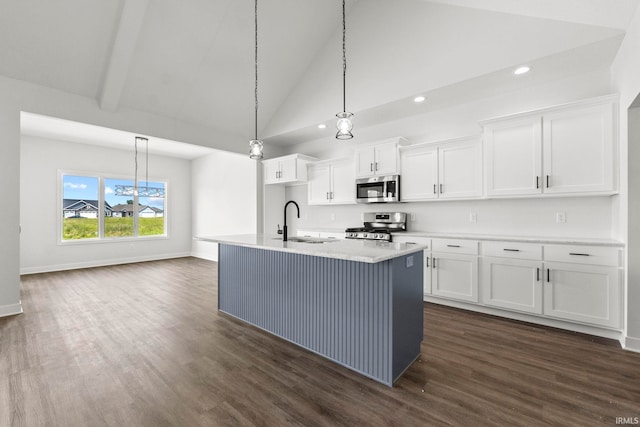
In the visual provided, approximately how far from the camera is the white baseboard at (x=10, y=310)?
3.34 meters

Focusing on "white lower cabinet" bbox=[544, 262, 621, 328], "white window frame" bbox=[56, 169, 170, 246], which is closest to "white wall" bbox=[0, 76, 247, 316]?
"white window frame" bbox=[56, 169, 170, 246]

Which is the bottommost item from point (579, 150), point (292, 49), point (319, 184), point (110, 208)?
point (110, 208)

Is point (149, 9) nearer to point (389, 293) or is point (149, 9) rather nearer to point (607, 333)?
point (389, 293)

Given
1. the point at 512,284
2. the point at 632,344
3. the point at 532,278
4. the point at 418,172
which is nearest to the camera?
the point at 632,344

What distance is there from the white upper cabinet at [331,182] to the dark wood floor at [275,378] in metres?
2.44

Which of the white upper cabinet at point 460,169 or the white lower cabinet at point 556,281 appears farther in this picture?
the white upper cabinet at point 460,169

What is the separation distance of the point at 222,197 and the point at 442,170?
5.29 meters

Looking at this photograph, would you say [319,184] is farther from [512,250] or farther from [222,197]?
[512,250]

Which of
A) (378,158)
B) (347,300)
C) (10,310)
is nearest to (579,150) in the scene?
(378,158)

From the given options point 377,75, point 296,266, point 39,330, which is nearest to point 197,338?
point 296,266

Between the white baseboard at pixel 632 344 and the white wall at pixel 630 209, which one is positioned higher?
the white wall at pixel 630 209

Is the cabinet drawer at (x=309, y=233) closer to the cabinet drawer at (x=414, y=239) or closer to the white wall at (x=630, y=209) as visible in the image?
the cabinet drawer at (x=414, y=239)

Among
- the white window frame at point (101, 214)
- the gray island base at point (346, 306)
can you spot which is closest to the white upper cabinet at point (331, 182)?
the gray island base at point (346, 306)

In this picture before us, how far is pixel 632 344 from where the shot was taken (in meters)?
2.47
